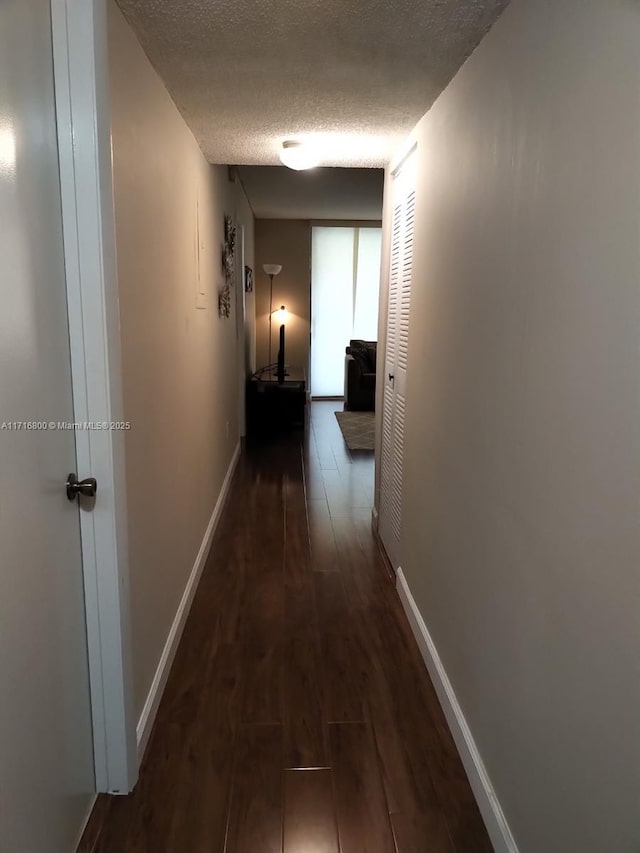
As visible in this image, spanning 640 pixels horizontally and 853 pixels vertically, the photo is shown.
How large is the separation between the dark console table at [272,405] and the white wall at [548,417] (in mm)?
4220

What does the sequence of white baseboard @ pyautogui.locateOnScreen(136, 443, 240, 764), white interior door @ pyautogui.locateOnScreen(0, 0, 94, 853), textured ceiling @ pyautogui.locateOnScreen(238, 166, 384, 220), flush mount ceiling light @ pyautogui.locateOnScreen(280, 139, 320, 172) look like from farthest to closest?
textured ceiling @ pyautogui.locateOnScreen(238, 166, 384, 220) < flush mount ceiling light @ pyautogui.locateOnScreen(280, 139, 320, 172) < white baseboard @ pyautogui.locateOnScreen(136, 443, 240, 764) < white interior door @ pyautogui.locateOnScreen(0, 0, 94, 853)

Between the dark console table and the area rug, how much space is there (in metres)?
0.60

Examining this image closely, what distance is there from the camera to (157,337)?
1.99 metres

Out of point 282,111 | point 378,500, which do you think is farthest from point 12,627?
point 378,500

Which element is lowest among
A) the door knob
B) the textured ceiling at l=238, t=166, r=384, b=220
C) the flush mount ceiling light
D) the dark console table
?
the dark console table

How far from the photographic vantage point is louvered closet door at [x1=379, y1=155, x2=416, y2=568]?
107 inches

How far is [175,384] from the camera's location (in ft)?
7.63

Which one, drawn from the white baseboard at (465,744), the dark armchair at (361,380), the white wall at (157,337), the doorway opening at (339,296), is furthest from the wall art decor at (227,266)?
the doorway opening at (339,296)

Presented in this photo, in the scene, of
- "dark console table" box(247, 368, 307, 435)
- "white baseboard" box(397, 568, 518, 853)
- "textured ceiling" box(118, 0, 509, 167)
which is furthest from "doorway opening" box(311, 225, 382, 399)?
"white baseboard" box(397, 568, 518, 853)

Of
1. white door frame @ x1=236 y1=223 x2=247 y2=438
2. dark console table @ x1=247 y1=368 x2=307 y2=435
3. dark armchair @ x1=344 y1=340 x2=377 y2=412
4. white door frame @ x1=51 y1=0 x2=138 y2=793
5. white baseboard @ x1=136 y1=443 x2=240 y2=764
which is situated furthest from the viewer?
dark armchair @ x1=344 y1=340 x2=377 y2=412

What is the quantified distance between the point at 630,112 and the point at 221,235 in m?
3.19

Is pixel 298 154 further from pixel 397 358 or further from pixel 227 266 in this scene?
pixel 227 266

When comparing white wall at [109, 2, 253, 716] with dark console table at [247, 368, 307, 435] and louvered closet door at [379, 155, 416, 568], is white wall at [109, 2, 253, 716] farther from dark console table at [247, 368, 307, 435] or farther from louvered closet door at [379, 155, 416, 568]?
dark console table at [247, 368, 307, 435]

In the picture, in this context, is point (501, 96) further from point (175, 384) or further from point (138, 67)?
point (175, 384)
